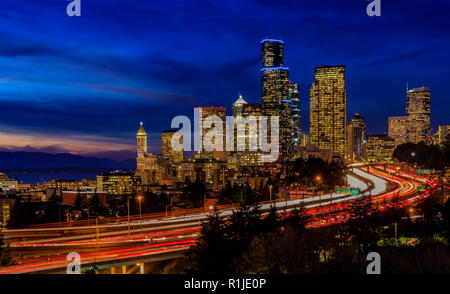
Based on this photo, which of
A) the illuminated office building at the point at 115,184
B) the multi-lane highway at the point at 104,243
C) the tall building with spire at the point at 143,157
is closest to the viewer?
the multi-lane highway at the point at 104,243

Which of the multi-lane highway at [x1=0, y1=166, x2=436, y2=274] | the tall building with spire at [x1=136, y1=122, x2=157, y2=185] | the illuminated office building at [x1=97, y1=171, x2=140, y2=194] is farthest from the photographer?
the tall building with spire at [x1=136, y1=122, x2=157, y2=185]

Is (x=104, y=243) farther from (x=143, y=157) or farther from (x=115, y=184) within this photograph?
(x=143, y=157)

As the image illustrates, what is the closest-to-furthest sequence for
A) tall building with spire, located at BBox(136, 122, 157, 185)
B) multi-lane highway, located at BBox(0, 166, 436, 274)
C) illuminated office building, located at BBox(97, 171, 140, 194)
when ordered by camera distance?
multi-lane highway, located at BBox(0, 166, 436, 274) < illuminated office building, located at BBox(97, 171, 140, 194) < tall building with spire, located at BBox(136, 122, 157, 185)

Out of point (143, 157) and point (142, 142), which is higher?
point (142, 142)

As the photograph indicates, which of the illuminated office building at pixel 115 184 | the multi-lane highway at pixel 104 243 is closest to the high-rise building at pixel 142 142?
the illuminated office building at pixel 115 184

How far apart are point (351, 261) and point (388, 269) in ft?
3.65

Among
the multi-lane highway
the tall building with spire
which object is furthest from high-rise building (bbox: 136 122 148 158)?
the multi-lane highway

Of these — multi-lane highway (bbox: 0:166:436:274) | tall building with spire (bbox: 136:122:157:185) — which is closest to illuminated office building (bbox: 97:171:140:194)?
tall building with spire (bbox: 136:122:157:185)

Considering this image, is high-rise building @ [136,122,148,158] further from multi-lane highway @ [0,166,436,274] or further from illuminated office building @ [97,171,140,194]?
multi-lane highway @ [0,166,436,274]

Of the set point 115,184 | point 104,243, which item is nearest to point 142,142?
point 115,184

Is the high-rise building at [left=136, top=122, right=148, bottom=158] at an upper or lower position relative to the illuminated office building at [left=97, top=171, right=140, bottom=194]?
upper

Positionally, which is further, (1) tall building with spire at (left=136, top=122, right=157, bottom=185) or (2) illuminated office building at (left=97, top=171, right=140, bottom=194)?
(1) tall building with spire at (left=136, top=122, right=157, bottom=185)

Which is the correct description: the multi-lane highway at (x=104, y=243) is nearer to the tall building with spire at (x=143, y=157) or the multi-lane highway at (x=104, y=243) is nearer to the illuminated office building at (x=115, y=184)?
the illuminated office building at (x=115, y=184)
